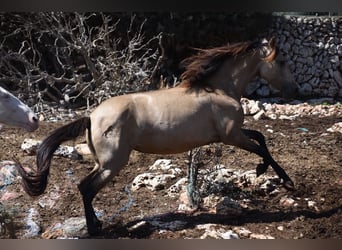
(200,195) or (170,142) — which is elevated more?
(170,142)

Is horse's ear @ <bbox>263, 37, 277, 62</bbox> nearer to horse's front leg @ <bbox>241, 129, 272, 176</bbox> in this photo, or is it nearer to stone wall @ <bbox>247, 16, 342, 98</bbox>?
horse's front leg @ <bbox>241, 129, 272, 176</bbox>

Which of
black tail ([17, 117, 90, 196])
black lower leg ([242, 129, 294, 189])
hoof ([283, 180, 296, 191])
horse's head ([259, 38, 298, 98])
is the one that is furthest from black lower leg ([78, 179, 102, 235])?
horse's head ([259, 38, 298, 98])

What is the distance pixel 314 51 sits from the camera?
378 inches

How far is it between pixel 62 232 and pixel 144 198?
2.93 feet

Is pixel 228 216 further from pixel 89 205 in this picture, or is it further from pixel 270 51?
pixel 270 51

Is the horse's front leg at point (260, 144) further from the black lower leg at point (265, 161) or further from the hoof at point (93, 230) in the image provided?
the hoof at point (93, 230)

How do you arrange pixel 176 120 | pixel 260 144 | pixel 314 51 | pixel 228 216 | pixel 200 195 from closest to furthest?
1. pixel 176 120
2. pixel 228 216
3. pixel 260 144
4. pixel 200 195
5. pixel 314 51

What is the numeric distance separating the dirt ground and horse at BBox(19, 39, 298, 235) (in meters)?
0.30

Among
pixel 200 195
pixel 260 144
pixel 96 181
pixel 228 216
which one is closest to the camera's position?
pixel 96 181

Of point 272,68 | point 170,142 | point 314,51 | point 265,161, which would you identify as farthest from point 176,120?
point 314,51

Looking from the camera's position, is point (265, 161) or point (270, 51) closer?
point (265, 161)

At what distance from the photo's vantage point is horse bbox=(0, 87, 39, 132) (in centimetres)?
490

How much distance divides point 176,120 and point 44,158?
1043 millimetres

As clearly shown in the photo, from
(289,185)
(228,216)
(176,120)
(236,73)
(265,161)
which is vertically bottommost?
(228,216)
